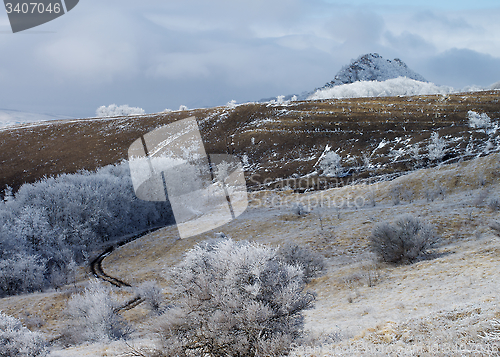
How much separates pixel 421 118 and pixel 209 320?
93.9 metres

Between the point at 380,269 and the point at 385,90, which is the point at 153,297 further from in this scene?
the point at 385,90

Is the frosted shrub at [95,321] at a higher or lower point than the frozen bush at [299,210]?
higher

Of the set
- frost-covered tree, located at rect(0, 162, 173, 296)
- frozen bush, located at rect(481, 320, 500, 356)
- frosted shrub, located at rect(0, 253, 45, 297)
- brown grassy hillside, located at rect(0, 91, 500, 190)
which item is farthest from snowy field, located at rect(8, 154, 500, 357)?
brown grassy hillside, located at rect(0, 91, 500, 190)

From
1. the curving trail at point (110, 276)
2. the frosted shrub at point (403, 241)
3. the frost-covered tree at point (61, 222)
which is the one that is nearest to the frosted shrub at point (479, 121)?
the frosted shrub at point (403, 241)

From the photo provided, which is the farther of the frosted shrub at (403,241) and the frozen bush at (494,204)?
the frozen bush at (494,204)

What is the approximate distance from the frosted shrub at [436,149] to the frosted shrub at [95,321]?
62920mm

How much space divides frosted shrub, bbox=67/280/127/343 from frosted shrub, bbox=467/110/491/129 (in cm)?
8669

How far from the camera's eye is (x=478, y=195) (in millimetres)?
26328

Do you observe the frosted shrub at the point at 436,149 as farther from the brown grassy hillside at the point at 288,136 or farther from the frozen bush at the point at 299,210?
the frozen bush at the point at 299,210

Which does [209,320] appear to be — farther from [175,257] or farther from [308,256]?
[175,257]

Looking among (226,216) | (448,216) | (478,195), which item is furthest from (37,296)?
(478,195)

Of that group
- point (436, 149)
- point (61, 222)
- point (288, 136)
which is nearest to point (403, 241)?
point (61, 222)

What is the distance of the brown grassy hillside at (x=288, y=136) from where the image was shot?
7162 centimetres

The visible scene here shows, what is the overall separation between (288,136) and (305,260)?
237 feet
